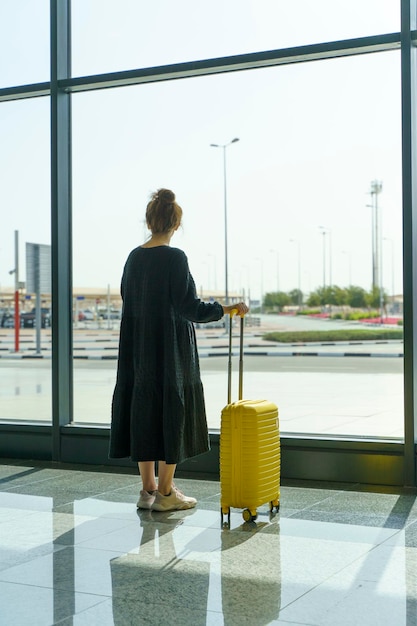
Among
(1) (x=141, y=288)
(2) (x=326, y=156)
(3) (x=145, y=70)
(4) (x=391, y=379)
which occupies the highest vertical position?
(3) (x=145, y=70)

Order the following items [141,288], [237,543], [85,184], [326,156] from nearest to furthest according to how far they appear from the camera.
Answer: [237,543], [141,288], [326,156], [85,184]

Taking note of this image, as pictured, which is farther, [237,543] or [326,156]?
[326,156]

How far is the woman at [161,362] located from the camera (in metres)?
4.38

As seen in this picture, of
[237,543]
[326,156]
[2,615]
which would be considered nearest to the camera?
[2,615]

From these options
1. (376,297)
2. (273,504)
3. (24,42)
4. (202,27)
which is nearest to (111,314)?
(376,297)

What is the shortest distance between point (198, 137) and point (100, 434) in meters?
2.00

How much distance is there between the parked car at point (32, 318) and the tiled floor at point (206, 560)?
1378 mm

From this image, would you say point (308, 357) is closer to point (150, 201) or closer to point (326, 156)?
point (326, 156)

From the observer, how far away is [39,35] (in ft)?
20.0

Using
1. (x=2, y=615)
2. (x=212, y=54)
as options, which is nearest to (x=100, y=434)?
(x=212, y=54)

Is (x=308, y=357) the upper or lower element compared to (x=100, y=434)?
upper

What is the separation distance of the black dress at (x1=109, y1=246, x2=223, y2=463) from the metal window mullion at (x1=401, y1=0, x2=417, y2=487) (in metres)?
1.17

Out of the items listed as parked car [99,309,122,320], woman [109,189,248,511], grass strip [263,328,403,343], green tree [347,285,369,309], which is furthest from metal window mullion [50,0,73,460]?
green tree [347,285,369,309]

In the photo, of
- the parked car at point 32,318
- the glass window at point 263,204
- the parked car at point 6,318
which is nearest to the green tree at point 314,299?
the glass window at point 263,204
